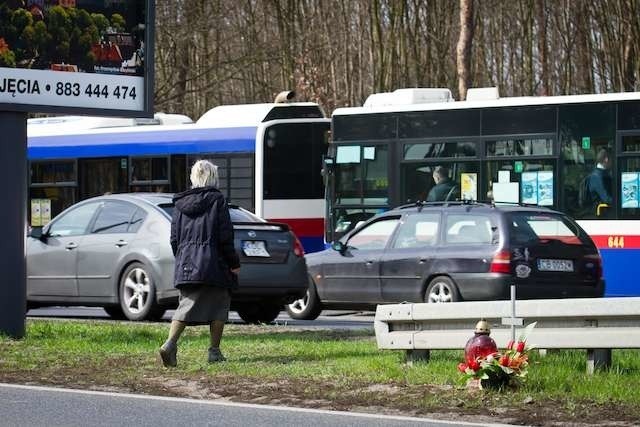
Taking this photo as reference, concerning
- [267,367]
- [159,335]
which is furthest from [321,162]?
[267,367]

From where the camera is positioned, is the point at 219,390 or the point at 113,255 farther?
the point at 113,255

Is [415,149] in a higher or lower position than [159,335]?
higher

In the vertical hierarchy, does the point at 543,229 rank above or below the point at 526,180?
below

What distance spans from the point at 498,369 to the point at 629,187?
37.6 ft

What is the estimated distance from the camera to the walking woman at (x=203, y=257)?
44.1 feet

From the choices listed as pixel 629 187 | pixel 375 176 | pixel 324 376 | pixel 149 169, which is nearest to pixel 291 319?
pixel 375 176

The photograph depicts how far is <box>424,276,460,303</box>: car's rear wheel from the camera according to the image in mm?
19125

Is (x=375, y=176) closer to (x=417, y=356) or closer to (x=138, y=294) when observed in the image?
(x=138, y=294)

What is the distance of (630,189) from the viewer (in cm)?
2223

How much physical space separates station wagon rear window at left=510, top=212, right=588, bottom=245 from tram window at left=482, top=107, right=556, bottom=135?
12.9ft

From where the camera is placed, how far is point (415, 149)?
974 inches

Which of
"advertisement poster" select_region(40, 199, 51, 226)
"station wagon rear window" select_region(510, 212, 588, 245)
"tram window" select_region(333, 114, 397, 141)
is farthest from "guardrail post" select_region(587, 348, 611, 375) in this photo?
"advertisement poster" select_region(40, 199, 51, 226)

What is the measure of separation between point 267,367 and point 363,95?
36.2 m

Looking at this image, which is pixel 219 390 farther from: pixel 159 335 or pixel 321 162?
pixel 321 162
